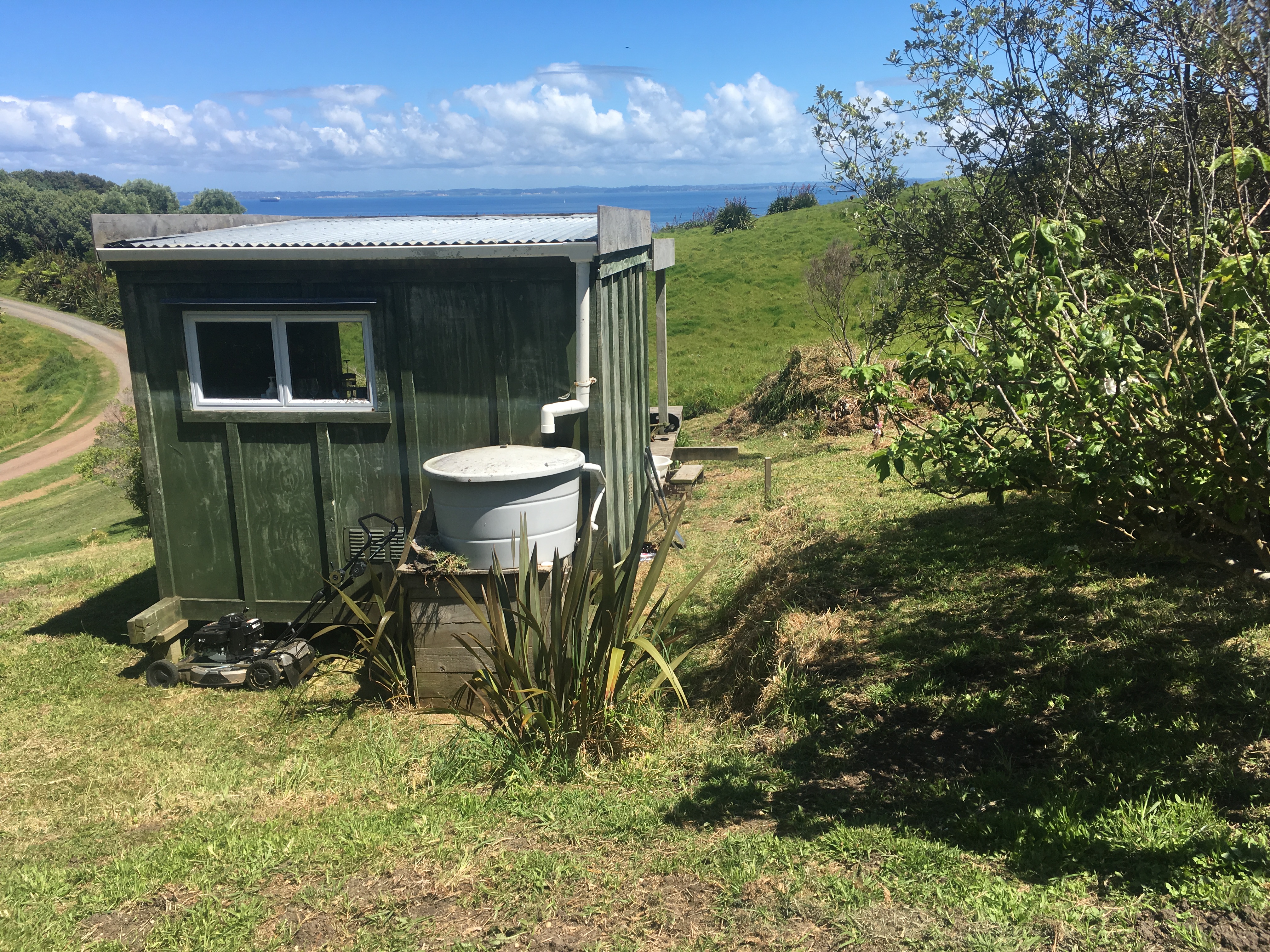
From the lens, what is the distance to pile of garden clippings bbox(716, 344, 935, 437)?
47.8 ft

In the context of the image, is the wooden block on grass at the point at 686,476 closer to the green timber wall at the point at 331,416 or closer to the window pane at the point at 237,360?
the green timber wall at the point at 331,416

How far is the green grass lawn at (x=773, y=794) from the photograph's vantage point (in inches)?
136

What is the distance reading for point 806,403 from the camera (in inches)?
615

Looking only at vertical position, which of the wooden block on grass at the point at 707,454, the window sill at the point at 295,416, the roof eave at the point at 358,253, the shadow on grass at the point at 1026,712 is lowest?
the wooden block on grass at the point at 707,454

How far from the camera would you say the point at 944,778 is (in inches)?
171

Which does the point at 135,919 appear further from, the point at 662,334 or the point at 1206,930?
the point at 662,334

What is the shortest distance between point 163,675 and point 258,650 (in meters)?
0.69

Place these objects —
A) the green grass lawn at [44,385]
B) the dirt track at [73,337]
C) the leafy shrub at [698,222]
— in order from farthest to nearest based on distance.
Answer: the leafy shrub at [698,222] → the green grass lawn at [44,385] → the dirt track at [73,337]

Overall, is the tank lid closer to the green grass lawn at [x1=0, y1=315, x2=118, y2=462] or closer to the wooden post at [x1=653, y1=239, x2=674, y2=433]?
the wooden post at [x1=653, y1=239, x2=674, y2=433]

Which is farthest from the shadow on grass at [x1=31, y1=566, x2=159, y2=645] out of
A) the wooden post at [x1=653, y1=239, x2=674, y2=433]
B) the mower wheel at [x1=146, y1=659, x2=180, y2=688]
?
the wooden post at [x1=653, y1=239, x2=674, y2=433]

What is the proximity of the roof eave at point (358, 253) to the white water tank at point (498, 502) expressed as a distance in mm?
1345

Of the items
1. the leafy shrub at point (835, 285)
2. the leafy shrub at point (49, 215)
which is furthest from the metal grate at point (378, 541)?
Result: the leafy shrub at point (49, 215)

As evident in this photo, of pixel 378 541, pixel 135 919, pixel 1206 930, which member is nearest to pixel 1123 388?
pixel 1206 930

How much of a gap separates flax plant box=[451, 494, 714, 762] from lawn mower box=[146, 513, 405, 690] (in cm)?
195
